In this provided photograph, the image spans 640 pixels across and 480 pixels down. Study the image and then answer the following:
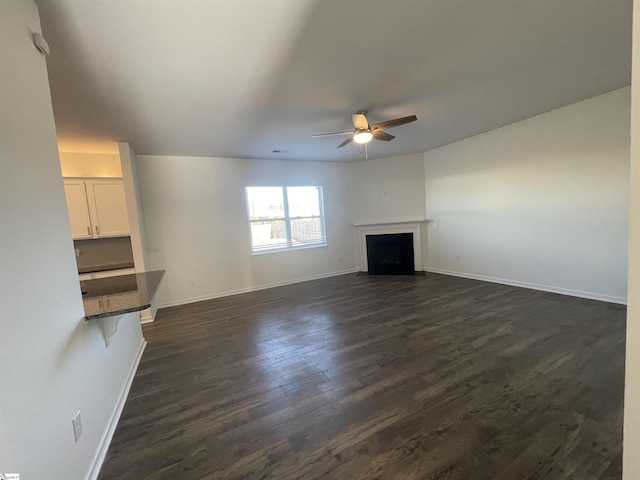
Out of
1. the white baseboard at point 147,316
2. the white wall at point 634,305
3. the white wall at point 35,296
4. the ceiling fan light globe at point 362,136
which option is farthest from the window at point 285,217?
the white wall at point 634,305

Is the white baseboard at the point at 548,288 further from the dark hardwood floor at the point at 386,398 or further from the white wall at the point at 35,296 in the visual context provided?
the white wall at the point at 35,296

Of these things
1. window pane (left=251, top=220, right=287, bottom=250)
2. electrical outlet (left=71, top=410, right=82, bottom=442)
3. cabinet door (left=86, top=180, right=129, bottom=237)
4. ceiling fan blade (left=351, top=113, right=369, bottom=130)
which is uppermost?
ceiling fan blade (left=351, top=113, right=369, bottom=130)

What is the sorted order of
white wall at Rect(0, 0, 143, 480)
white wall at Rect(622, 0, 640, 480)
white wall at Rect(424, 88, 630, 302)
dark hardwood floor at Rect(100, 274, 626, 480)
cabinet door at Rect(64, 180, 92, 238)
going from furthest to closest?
cabinet door at Rect(64, 180, 92, 238) → white wall at Rect(424, 88, 630, 302) → dark hardwood floor at Rect(100, 274, 626, 480) → white wall at Rect(0, 0, 143, 480) → white wall at Rect(622, 0, 640, 480)

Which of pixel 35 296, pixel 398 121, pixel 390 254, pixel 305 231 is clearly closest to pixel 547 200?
pixel 398 121

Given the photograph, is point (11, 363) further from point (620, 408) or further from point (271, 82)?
point (620, 408)

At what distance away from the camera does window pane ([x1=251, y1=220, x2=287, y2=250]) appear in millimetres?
5320

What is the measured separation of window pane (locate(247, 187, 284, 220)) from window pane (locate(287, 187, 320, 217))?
23cm

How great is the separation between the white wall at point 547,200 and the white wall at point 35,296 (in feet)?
17.4

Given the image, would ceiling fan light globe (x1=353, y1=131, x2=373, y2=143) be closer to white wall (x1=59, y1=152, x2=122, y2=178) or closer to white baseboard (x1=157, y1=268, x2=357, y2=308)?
white baseboard (x1=157, y1=268, x2=357, y2=308)

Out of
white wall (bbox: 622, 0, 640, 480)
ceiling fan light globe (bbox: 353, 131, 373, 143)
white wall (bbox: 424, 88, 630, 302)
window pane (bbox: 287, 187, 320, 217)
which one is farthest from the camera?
window pane (bbox: 287, 187, 320, 217)

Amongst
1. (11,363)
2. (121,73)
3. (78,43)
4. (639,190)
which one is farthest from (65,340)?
(639,190)

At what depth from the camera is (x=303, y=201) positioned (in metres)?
Answer: 5.79

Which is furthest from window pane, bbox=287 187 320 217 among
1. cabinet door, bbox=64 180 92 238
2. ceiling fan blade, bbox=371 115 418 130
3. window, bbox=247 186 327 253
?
cabinet door, bbox=64 180 92 238

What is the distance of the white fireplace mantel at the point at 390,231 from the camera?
5.77 m
